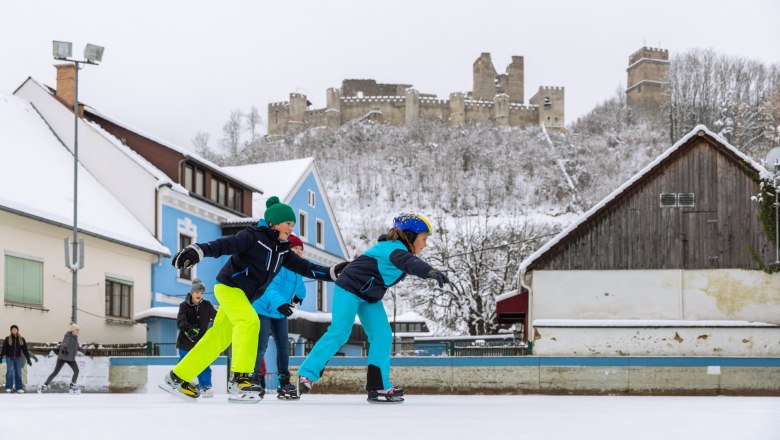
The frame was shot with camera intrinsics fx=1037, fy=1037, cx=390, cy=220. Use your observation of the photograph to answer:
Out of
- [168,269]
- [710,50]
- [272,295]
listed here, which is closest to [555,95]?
[710,50]

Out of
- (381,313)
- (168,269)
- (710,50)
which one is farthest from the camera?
(710,50)

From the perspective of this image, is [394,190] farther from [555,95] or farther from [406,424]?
[406,424]

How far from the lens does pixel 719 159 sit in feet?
74.1

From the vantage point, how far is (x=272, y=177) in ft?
122

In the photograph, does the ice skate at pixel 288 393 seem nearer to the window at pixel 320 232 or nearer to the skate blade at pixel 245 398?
the skate blade at pixel 245 398

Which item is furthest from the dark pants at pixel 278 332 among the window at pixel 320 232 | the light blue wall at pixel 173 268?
Result: the window at pixel 320 232

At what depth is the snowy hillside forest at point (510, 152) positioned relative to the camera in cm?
9044

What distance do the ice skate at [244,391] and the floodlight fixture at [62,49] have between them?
55.8ft

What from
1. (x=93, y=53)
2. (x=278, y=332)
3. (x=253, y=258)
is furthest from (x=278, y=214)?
(x=93, y=53)

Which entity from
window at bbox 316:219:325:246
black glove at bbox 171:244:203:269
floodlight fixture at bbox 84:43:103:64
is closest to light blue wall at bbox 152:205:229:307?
floodlight fixture at bbox 84:43:103:64

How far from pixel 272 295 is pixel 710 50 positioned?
95.7 metres

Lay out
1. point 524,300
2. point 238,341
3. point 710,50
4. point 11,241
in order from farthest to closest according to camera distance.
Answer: point 710,50, point 524,300, point 11,241, point 238,341

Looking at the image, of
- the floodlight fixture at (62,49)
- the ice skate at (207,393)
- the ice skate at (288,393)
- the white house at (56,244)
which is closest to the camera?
the ice skate at (288,393)

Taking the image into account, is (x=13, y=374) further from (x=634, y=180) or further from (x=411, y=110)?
(x=411, y=110)
